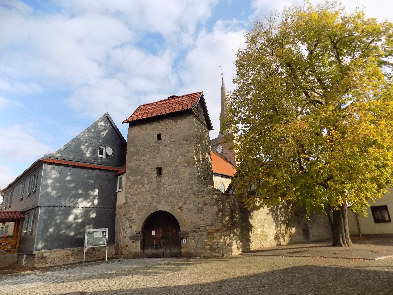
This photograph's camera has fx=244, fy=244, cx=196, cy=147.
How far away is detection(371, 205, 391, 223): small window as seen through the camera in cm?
2291

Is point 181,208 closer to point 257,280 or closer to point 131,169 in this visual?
point 131,169

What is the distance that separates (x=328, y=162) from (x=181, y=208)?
8273 mm

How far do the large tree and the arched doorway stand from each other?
4.72m

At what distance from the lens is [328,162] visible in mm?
11195

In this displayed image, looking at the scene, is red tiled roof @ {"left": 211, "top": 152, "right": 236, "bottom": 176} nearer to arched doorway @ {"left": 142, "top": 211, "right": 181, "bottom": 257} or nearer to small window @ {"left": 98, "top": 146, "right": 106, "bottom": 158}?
arched doorway @ {"left": 142, "top": 211, "right": 181, "bottom": 257}

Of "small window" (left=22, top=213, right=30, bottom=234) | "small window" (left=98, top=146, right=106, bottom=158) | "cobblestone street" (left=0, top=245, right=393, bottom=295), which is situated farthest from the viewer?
"small window" (left=98, top=146, right=106, bottom=158)

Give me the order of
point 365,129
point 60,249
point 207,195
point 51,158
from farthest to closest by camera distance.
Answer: point 51,158 → point 60,249 → point 207,195 → point 365,129

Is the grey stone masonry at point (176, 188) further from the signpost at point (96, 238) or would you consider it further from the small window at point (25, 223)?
the small window at point (25, 223)

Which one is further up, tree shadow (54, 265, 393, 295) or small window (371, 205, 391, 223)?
small window (371, 205, 391, 223)

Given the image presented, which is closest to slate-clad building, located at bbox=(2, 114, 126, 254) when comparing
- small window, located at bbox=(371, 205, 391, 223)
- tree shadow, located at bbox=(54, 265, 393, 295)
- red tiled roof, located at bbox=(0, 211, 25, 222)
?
red tiled roof, located at bbox=(0, 211, 25, 222)

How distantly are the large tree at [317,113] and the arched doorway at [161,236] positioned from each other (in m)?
4.72

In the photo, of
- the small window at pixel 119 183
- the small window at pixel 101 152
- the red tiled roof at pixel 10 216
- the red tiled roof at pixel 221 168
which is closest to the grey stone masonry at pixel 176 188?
the small window at pixel 119 183

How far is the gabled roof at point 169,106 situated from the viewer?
Result: 16344mm

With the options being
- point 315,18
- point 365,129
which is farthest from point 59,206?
point 315,18
